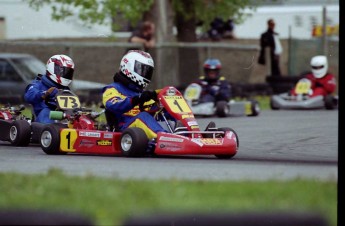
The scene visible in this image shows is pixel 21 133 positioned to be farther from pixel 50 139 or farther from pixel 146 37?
pixel 146 37

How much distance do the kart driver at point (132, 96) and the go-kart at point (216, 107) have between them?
19.6 ft

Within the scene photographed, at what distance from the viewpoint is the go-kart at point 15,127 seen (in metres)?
9.54

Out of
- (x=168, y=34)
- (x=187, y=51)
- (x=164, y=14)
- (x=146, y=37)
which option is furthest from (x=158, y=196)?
(x=187, y=51)

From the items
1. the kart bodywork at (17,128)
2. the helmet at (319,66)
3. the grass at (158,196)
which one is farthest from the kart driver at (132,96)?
the helmet at (319,66)

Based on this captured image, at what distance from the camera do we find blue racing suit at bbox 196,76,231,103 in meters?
15.5

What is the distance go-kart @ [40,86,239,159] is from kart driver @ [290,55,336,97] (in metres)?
8.87

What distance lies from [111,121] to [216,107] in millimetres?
6027

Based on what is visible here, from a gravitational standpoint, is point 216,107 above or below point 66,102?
below

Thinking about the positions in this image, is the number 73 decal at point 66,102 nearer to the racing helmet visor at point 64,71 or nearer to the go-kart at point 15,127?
the racing helmet visor at point 64,71

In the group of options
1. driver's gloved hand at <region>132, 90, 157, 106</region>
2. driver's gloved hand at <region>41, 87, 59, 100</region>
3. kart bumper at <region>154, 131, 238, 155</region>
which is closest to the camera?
kart bumper at <region>154, 131, 238, 155</region>

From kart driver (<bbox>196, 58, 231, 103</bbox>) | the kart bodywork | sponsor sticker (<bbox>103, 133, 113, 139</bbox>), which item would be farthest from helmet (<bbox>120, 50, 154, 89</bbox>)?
kart driver (<bbox>196, 58, 231, 103</bbox>)

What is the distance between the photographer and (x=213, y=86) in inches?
615

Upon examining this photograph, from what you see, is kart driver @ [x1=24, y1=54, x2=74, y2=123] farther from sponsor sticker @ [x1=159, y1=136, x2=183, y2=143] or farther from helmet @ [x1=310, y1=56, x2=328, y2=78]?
helmet @ [x1=310, y1=56, x2=328, y2=78]

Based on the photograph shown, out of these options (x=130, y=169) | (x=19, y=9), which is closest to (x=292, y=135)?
(x=19, y=9)
